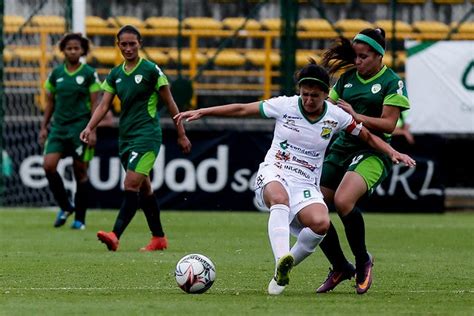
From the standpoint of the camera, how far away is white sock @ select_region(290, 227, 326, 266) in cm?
848

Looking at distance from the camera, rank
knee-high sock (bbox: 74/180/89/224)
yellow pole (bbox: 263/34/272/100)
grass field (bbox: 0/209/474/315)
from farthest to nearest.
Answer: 1. yellow pole (bbox: 263/34/272/100)
2. knee-high sock (bbox: 74/180/89/224)
3. grass field (bbox: 0/209/474/315)

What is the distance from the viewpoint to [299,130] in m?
8.60

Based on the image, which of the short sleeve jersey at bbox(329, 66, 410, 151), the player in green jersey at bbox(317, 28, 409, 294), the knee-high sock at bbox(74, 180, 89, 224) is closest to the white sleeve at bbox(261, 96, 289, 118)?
the player in green jersey at bbox(317, 28, 409, 294)

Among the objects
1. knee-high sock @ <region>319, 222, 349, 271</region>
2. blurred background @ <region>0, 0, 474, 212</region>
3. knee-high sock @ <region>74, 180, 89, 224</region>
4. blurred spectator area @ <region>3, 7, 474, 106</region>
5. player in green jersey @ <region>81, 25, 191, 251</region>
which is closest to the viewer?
knee-high sock @ <region>319, 222, 349, 271</region>

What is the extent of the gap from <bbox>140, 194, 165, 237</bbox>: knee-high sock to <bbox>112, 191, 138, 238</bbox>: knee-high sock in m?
0.27

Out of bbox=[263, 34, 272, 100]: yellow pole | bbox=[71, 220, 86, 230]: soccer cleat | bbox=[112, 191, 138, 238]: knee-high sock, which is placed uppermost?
bbox=[263, 34, 272, 100]: yellow pole

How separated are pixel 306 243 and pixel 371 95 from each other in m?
1.36

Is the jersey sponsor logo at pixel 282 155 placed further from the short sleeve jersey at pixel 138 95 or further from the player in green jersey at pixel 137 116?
the short sleeve jersey at pixel 138 95

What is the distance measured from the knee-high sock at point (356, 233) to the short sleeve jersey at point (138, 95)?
12.1ft

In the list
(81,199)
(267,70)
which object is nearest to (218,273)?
(81,199)

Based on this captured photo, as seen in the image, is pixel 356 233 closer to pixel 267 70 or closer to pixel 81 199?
pixel 81 199

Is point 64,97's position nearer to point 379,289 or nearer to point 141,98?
→ point 141,98

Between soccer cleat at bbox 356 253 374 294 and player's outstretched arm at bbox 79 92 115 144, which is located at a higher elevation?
player's outstretched arm at bbox 79 92 115 144

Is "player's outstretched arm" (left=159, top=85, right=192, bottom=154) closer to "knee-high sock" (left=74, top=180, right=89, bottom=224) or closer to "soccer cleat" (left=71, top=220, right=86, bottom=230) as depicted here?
"knee-high sock" (left=74, top=180, right=89, bottom=224)
